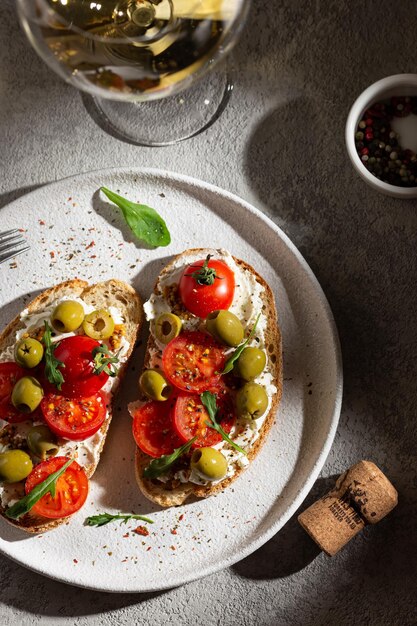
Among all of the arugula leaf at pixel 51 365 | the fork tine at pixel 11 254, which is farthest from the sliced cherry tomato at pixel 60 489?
the fork tine at pixel 11 254

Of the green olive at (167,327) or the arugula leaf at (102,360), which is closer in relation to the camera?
the arugula leaf at (102,360)

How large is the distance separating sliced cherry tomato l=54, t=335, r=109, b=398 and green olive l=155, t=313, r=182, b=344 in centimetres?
21

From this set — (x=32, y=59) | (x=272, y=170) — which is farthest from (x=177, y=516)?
(x=32, y=59)

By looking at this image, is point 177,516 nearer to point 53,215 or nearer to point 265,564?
point 265,564

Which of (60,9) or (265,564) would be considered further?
(265,564)

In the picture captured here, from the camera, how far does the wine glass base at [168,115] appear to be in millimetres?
2928

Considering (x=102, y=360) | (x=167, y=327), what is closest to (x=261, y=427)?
(x=167, y=327)

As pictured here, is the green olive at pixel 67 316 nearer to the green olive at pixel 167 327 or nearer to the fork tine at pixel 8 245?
the green olive at pixel 167 327

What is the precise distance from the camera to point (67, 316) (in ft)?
8.48

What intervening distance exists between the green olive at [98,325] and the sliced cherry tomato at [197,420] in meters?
0.32

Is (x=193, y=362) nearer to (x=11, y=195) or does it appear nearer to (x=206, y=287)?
(x=206, y=287)

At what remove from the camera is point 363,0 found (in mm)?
2988

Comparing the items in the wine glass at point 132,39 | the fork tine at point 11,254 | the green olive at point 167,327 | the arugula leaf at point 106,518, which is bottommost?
the arugula leaf at point 106,518

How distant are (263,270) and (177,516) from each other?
35.9 inches
